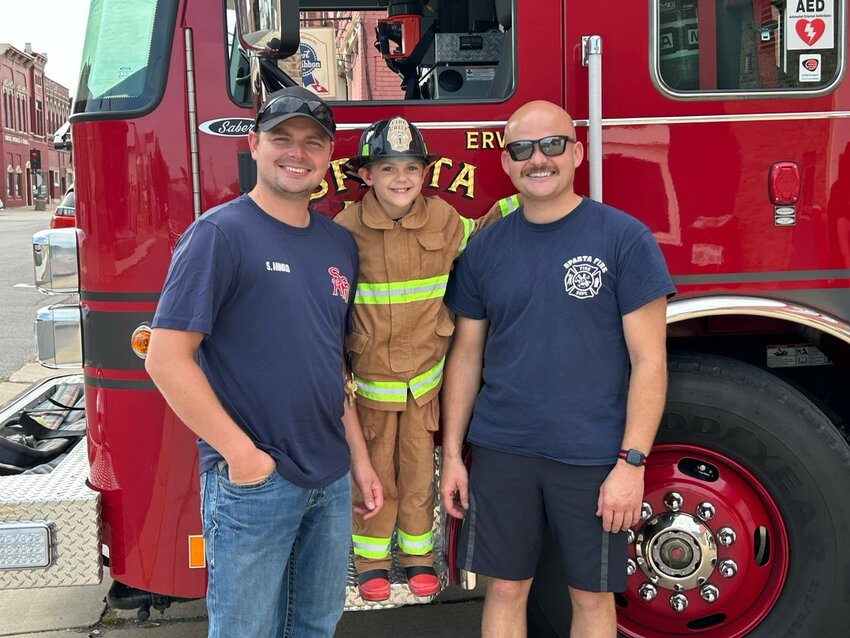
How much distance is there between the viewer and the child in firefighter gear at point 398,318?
2.48 m

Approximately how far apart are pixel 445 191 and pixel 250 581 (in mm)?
1302

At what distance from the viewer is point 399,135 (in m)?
2.43

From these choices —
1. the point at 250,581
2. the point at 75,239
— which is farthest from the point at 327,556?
the point at 75,239

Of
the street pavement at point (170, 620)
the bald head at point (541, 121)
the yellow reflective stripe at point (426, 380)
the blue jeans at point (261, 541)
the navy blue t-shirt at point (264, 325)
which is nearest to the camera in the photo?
the navy blue t-shirt at point (264, 325)

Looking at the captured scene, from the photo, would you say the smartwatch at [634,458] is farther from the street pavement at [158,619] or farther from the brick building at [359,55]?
the brick building at [359,55]

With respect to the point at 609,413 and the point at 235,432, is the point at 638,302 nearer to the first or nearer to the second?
the point at 609,413

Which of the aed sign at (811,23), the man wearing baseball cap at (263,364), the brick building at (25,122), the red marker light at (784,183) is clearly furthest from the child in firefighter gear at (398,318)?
the brick building at (25,122)

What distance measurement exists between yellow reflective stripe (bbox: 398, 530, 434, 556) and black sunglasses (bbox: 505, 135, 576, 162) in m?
1.19

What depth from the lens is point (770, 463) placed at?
2730mm

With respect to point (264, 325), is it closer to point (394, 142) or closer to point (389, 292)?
point (389, 292)

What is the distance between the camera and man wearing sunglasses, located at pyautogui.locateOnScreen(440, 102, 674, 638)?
7.61 feet

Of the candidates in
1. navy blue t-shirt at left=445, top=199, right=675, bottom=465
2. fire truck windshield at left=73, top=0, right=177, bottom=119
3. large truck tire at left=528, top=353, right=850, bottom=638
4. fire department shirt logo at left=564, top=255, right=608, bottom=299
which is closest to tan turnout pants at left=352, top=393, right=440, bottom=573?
navy blue t-shirt at left=445, top=199, right=675, bottom=465

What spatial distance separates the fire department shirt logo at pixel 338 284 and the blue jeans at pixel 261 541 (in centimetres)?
48

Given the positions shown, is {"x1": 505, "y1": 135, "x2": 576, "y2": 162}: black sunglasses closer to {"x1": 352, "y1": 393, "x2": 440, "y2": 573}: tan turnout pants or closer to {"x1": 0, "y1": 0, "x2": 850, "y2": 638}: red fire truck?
{"x1": 0, "y1": 0, "x2": 850, "y2": 638}: red fire truck
